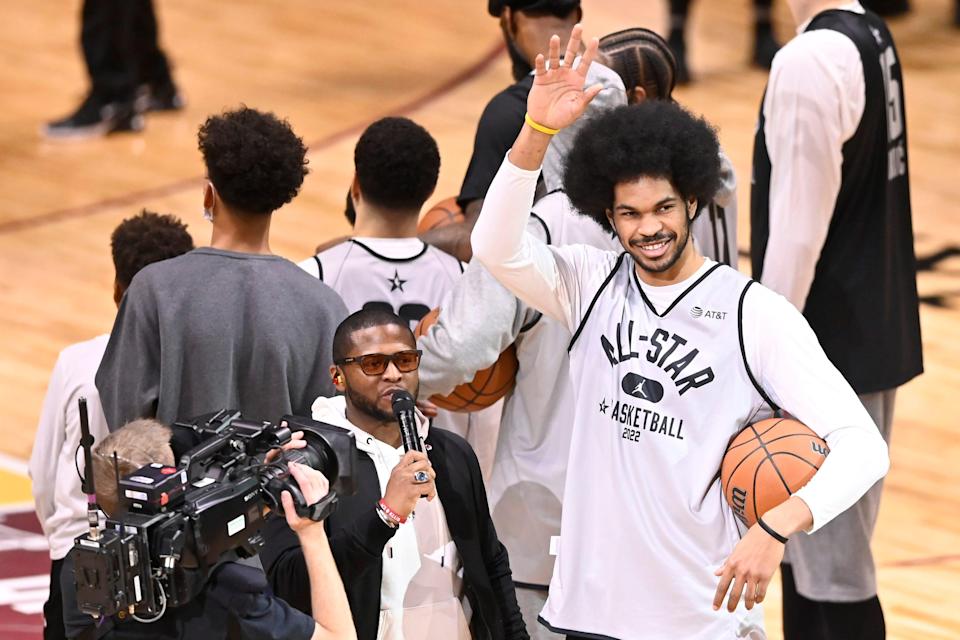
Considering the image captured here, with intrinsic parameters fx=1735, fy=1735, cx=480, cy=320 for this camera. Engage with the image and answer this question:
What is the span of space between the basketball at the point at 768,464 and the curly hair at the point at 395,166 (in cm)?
132

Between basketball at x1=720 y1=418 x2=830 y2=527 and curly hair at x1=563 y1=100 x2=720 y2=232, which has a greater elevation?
curly hair at x1=563 y1=100 x2=720 y2=232

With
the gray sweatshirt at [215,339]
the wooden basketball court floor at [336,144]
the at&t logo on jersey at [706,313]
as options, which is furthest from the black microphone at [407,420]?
the wooden basketball court floor at [336,144]

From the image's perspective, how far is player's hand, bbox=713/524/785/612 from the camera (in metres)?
3.22

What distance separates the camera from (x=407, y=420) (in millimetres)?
3482

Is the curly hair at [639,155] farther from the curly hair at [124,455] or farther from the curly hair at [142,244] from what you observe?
the curly hair at [142,244]

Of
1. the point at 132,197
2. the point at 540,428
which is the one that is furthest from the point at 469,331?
the point at 132,197

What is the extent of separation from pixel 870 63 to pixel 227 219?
6.06 feet

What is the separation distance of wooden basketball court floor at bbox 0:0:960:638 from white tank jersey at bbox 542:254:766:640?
203 centimetres

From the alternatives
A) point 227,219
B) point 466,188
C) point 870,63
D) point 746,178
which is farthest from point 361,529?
point 746,178

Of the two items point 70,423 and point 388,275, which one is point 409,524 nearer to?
point 388,275

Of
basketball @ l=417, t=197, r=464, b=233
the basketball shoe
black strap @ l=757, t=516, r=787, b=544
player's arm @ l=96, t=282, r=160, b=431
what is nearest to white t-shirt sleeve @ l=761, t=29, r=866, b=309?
basketball @ l=417, t=197, r=464, b=233

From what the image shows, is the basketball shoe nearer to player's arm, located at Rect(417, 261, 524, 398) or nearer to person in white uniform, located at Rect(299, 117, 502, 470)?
person in white uniform, located at Rect(299, 117, 502, 470)

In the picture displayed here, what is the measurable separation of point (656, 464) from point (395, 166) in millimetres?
1269

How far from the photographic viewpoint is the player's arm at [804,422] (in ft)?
10.6
